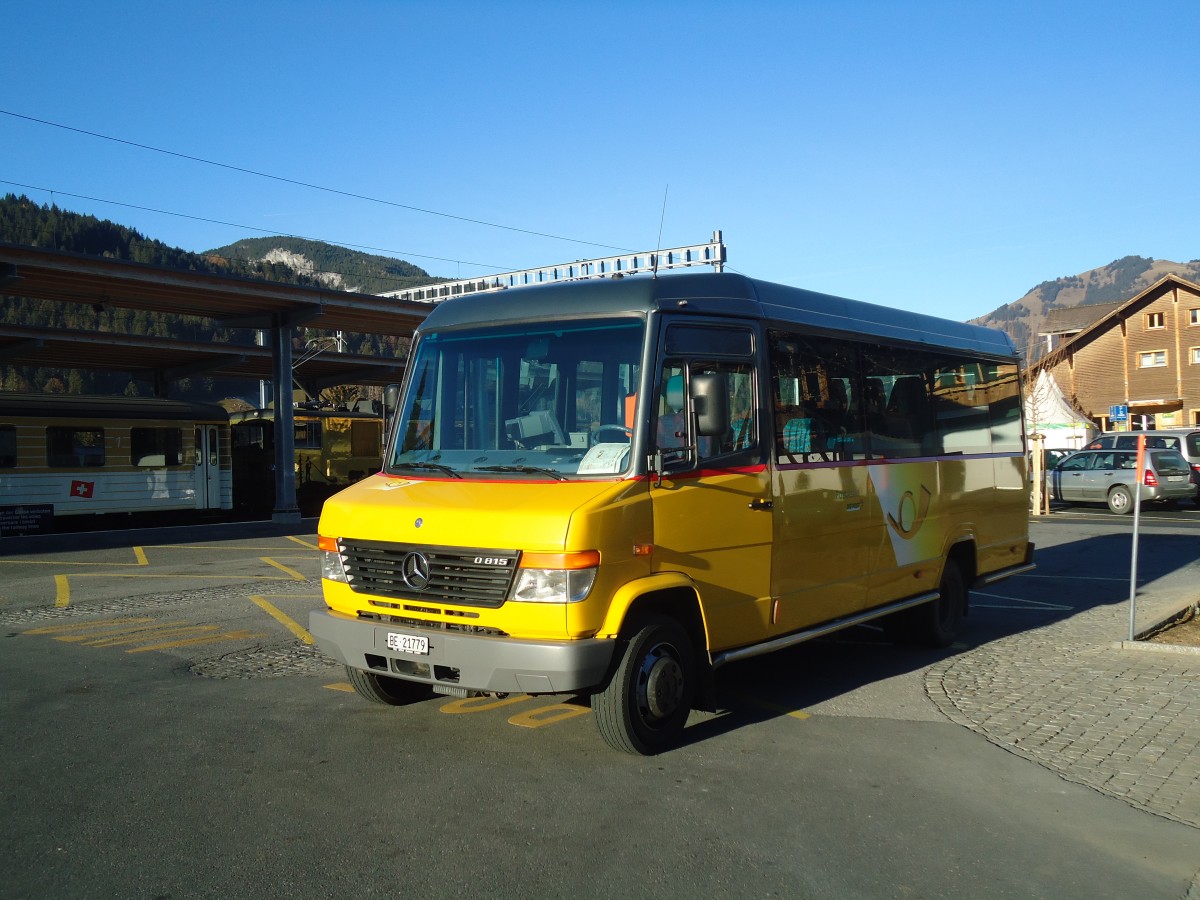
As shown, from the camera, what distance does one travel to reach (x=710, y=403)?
616cm

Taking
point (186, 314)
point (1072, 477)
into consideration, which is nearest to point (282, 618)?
point (186, 314)

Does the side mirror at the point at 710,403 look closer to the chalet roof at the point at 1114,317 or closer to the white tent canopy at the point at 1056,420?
the white tent canopy at the point at 1056,420

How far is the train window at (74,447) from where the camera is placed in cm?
2489

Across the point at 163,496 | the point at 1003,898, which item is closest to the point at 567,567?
the point at 1003,898

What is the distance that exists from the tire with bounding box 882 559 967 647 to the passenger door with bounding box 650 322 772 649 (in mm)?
3072

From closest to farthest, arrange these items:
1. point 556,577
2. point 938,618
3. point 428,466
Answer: point 556,577
point 428,466
point 938,618

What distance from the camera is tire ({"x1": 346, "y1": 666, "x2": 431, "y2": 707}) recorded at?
7.08 metres

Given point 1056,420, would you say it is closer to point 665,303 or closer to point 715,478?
point 715,478

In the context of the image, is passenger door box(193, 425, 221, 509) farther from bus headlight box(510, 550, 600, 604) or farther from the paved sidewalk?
bus headlight box(510, 550, 600, 604)

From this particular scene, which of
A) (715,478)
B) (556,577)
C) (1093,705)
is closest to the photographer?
(556,577)

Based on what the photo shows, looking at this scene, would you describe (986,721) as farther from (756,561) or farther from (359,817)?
(359,817)

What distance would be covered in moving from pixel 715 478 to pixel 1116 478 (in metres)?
25.2

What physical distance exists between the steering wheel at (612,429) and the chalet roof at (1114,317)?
2156 inches

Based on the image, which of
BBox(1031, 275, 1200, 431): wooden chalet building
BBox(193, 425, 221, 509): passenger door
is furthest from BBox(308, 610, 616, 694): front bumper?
BBox(1031, 275, 1200, 431): wooden chalet building
